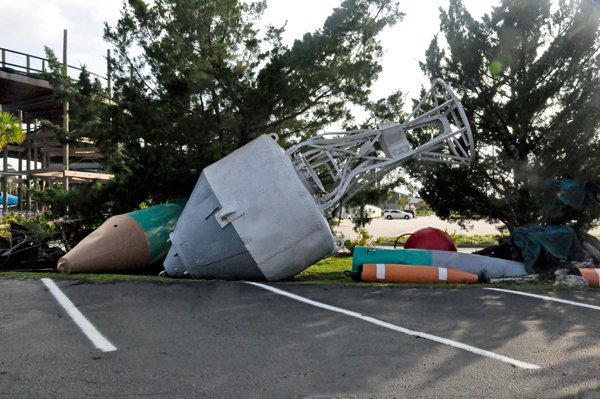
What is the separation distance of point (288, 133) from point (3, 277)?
26.3 ft

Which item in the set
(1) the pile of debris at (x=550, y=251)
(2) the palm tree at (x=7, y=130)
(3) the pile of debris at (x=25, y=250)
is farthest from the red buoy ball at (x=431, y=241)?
(2) the palm tree at (x=7, y=130)

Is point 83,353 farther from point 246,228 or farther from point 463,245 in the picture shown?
point 463,245

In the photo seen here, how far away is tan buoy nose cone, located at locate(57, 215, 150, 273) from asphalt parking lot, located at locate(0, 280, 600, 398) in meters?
1.73

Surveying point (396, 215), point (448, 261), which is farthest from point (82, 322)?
point (396, 215)

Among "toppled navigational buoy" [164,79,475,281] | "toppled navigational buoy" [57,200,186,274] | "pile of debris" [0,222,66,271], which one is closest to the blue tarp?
"toppled navigational buoy" [164,79,475,281]

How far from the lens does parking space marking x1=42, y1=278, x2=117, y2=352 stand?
4.43 metres

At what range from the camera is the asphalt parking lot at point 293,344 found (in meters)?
3.56

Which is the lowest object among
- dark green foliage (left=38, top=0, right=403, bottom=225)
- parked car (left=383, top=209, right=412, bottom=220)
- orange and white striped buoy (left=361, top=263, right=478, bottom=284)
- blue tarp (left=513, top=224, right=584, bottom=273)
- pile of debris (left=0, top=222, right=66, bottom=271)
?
orange and white striped buoy (left=361, top=263, right=478, bottom=284)

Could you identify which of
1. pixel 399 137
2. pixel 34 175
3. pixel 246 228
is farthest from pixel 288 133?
pixel 34 175

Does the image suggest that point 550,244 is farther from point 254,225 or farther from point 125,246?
point 125,246

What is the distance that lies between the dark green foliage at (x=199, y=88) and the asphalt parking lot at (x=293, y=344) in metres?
5.26

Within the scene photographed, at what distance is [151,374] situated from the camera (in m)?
3.74

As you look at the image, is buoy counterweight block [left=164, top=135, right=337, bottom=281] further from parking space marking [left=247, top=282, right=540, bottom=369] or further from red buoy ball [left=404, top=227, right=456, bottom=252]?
red buoy ball [left=404, top=227, right=456, bottom=252]

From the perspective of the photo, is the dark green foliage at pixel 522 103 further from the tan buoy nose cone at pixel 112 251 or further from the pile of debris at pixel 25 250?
the pile of debris at pixel 25 250
